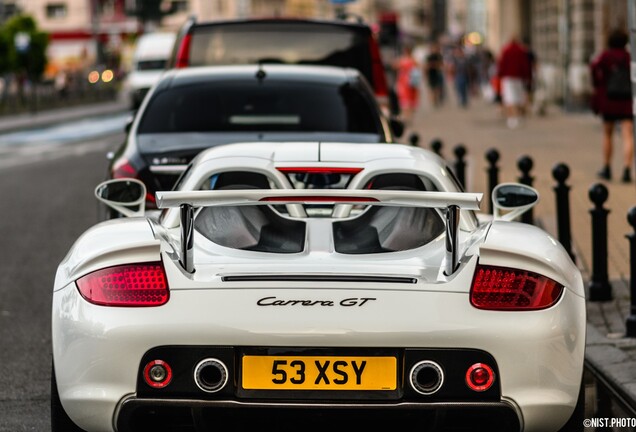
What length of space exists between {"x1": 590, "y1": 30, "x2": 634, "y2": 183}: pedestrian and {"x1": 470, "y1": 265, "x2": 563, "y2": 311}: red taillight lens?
11.7m

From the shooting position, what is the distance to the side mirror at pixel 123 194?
6180 mm

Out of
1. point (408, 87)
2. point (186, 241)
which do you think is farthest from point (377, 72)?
point (408, 87)

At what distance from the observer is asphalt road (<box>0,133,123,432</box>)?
6.43m

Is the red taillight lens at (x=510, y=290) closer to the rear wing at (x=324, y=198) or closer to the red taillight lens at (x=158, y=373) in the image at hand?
the rear wing at (x=324, y=198)

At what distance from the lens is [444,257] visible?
16.0 ft

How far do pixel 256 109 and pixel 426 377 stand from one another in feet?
15.9

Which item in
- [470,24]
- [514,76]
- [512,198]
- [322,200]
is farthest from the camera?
[470,24]

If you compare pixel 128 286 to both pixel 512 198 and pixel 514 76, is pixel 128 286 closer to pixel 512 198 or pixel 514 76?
pixel 512 198

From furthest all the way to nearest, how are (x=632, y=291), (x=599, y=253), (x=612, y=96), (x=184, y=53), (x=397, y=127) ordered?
(x=612, y=96)
(x=184, y=53)
(x=397, y=127)
(x=599, y=253)
(x=632, y=291)

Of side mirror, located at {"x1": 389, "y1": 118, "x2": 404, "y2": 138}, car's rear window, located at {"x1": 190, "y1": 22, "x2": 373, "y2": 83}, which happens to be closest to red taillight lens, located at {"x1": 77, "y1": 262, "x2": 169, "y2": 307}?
side mirror, located at {"x1": 389, "y1": 118, "x2": 404, "y2": 138}

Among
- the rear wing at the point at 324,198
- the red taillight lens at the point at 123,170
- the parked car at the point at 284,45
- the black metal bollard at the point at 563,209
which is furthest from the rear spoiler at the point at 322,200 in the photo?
the parked car at the point at 284,45

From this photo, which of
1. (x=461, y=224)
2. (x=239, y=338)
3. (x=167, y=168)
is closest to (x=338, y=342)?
(x=239, y=338)

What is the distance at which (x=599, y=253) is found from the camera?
28.3 ft

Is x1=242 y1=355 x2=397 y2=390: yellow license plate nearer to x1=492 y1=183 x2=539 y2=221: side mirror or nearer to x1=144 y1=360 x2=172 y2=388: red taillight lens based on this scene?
x1=144 y1=360 x2=172 y2=388: red taillight lens
